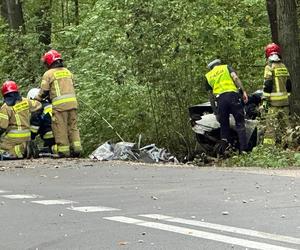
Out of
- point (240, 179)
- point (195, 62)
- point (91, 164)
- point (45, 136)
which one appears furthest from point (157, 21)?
point (240, 179)

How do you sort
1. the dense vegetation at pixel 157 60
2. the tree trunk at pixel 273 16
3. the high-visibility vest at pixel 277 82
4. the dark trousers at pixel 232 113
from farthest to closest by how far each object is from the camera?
the tree trunk at pixel 273 16 < the dense vegetation at pixel 157 60 < the high-visibility vest at pixel 277 82 < the dark trousers at pixel 232 113

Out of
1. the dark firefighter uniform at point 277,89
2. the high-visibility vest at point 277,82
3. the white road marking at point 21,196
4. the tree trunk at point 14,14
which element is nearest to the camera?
the white road marking at point 21,196

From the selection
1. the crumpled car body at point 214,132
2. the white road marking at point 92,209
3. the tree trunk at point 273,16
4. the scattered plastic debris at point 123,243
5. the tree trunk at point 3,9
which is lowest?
the crumpled car body at point 214,132

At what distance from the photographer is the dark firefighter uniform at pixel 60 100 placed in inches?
553

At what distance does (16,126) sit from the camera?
46.5ft

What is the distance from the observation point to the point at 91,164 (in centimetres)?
1249

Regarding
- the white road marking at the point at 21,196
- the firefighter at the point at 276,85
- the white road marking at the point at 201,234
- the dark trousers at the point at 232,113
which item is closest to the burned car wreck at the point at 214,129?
the dark trousers at the point at 232,113

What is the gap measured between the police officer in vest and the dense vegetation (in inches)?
75.4

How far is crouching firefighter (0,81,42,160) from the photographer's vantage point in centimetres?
1409

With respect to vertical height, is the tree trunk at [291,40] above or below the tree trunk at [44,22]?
below

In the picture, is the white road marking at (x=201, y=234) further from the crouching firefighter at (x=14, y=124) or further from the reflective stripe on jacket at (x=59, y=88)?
the crouching firefighter at (x=14, y=124)

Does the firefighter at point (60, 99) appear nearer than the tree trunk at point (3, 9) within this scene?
Yes

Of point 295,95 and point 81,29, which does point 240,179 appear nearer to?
point 295,95

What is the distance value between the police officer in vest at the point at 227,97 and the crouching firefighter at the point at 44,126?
3.39m
